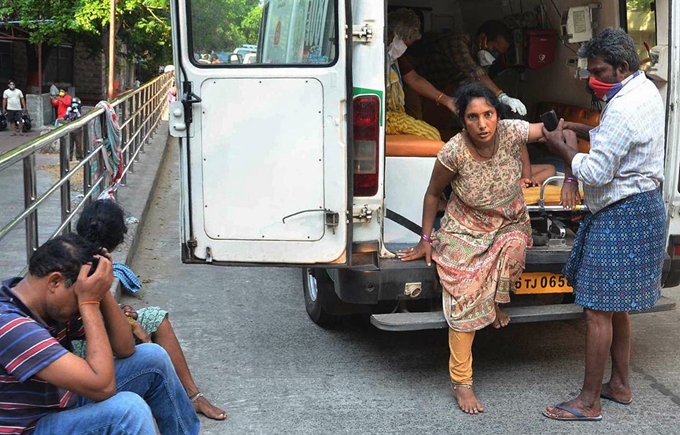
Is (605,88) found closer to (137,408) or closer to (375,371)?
(375,371)

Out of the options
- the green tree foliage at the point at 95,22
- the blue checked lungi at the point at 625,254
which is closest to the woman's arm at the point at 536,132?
the blue checked lungi at the point at 625,254

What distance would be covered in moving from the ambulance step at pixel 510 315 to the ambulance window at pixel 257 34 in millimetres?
1272

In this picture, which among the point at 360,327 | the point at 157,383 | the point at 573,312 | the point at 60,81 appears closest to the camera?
the point at 157,383

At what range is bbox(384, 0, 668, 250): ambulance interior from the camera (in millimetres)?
4418

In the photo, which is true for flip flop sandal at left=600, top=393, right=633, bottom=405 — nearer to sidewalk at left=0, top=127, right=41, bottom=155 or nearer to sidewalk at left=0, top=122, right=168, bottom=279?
sidewalk at left=0, top=122, right=168, bottom=279

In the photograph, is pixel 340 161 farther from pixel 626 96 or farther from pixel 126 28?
pixel 126 28

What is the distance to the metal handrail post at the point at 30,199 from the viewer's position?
13.8ft

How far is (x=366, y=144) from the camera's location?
3910 millimetres

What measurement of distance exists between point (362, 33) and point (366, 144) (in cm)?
52

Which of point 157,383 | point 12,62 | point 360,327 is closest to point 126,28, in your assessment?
point 12,62

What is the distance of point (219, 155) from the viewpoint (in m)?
3.88

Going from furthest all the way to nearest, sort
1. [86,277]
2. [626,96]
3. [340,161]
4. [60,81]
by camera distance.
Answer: [60,81]
[340,161]
[626,96]
[86,277]

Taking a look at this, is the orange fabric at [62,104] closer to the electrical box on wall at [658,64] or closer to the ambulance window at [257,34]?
the ambulance window at [257,34]

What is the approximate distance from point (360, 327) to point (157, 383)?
2265 mm
